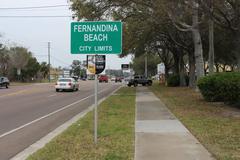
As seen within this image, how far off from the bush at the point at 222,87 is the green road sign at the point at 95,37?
11302mm

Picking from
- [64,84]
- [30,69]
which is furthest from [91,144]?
[30,69]

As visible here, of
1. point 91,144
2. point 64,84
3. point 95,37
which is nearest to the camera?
point 95,37

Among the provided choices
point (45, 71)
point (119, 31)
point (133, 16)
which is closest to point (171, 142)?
point (119, 31)

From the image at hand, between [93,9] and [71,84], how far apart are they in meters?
14.3

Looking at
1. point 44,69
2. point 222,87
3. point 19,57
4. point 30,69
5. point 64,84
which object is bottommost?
point 64,84

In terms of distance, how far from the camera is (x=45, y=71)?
4894 inches

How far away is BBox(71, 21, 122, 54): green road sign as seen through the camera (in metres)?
11.0

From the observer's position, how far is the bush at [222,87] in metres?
21.3

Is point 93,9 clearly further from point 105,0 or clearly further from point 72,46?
point 72,46

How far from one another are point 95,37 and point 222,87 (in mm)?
12383

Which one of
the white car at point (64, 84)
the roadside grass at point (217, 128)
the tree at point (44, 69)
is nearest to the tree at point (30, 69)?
the tree at point (44, 69)

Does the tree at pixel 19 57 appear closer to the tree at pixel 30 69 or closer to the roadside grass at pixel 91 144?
the tree at pixel 30 69

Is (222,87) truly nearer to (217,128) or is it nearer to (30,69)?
(217,128)

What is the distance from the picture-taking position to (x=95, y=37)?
11.0m
